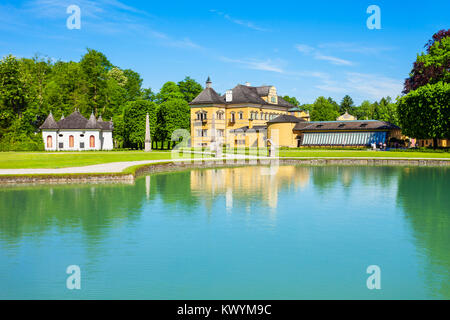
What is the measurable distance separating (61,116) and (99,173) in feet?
163

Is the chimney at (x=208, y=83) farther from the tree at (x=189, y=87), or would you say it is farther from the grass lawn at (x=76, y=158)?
the grass lawn at (x=76, y=158)

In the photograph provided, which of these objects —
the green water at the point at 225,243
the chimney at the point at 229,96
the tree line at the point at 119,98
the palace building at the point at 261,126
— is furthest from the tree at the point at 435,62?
the green water at the point at 225,243

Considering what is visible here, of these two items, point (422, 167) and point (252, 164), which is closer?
point (422, 167)

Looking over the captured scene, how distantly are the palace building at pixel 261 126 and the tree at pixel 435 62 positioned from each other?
9.14 meters

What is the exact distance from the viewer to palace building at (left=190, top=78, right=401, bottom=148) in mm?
65375

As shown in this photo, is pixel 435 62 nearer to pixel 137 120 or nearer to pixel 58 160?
pixel 137 120

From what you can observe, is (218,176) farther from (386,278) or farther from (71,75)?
(71,75)

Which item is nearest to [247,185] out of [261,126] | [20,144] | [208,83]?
[20,144]

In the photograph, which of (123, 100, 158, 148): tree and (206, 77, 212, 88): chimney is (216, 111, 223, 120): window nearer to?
(206, 77, 212, 88): chimney

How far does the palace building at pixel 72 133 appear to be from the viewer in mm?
64625

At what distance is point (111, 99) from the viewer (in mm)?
80125

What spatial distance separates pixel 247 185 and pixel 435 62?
3921 centimetres

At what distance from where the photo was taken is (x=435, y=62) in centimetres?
5275
